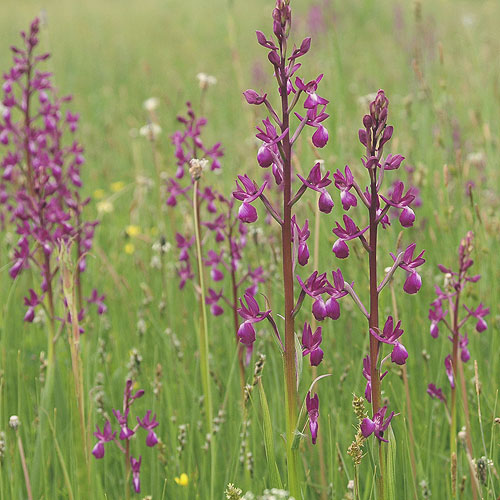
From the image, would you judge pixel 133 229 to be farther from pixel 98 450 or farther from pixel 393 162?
pixel 393 162

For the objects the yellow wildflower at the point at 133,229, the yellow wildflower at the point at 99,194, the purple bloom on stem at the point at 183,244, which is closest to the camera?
the purple bloom on stem at the point at 183,244

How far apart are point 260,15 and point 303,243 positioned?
52.5 feet

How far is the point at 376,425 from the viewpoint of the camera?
1438 millimetres

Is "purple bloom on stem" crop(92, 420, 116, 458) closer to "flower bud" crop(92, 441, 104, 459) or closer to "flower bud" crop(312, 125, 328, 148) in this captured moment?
"flower bud" crop(92, 441, 104, 459)

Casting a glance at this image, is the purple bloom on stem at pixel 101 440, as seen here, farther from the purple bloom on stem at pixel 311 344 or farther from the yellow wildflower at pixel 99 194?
the yellow wildflower at pixel 99 194

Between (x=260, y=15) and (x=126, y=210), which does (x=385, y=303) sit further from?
(x=260, y=15)

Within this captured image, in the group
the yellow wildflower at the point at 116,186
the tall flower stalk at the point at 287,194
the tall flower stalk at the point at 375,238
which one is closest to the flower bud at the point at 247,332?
the tall flower stalk at the point at 287,194

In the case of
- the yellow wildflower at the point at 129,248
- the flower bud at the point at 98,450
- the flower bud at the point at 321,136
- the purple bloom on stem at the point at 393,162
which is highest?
the yellow wildflower at the point at 129,248

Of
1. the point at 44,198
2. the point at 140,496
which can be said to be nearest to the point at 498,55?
the point at 44,198

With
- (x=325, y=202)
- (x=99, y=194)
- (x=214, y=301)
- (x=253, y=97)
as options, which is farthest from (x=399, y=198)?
(x=99, y=194)

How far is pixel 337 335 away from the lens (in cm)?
291

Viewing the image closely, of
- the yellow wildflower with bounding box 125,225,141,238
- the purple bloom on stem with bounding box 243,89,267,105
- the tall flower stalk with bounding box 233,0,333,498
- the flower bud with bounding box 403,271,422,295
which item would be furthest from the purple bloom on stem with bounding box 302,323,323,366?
the yellow wildflower with bounding box 125,225,141,238

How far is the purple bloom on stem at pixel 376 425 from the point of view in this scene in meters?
1.42

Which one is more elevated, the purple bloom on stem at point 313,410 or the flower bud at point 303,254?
the flower bud at point 303,254
